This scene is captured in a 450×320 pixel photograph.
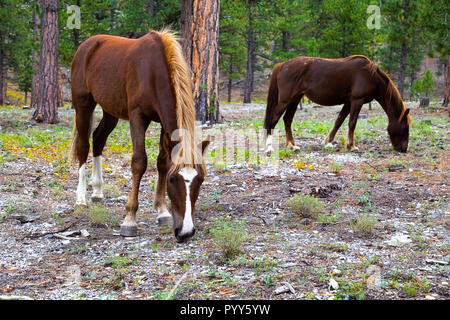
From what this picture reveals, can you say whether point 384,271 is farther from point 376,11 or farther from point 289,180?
point 376,11

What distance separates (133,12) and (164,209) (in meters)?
15.1

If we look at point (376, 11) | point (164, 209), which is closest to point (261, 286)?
point (164, 209)

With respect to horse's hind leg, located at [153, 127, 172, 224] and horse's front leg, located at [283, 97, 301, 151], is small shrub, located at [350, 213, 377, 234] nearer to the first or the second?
horse's hind leg, located at [153, 127, 172, 224]

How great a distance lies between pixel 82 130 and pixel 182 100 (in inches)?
98.0

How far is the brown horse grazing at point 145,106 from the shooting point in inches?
167

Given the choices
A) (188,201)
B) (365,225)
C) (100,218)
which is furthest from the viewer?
(100,218)

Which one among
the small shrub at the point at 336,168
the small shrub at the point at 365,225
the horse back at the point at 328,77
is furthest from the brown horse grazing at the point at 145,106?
the horse back at the point at 328,77

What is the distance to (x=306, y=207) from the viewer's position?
546cm

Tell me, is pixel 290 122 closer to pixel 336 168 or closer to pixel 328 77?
pixel 328 77

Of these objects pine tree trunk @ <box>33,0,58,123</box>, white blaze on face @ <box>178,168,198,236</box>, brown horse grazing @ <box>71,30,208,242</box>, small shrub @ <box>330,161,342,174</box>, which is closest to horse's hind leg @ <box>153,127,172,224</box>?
brown horse grazing @ <box>71,30,208,242</box>

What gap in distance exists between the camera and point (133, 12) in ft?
60.2

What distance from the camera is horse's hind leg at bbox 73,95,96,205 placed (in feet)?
20.2

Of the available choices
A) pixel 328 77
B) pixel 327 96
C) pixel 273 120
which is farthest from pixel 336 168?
pixel 328 77

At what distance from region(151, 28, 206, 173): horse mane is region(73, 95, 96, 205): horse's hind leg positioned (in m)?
1.91
